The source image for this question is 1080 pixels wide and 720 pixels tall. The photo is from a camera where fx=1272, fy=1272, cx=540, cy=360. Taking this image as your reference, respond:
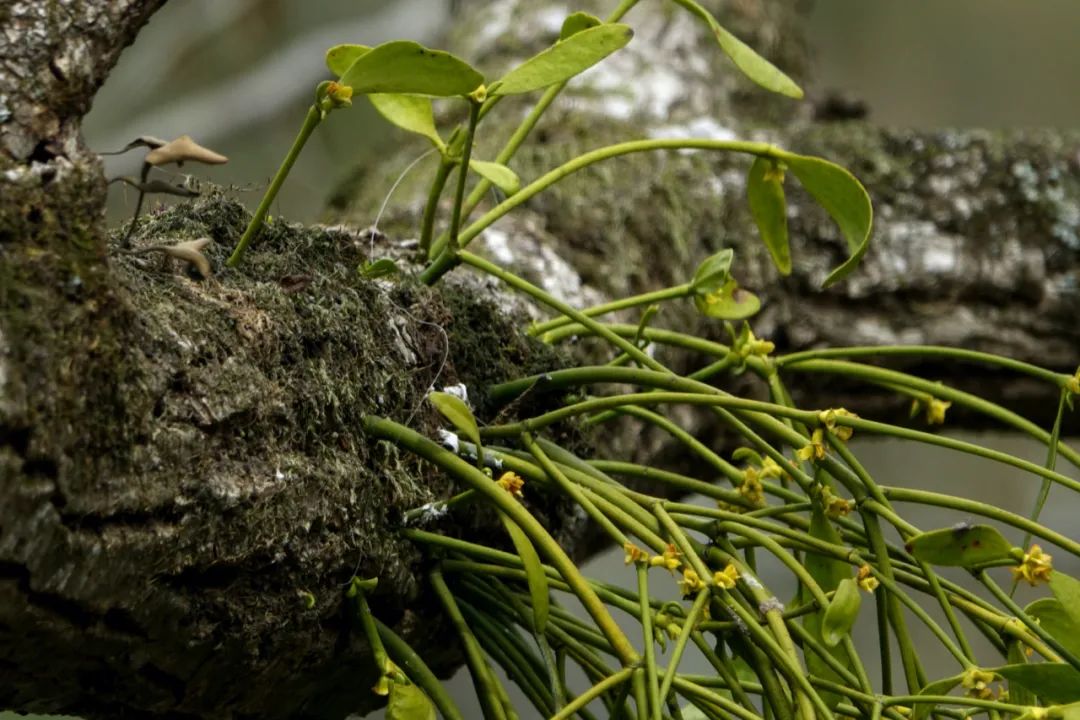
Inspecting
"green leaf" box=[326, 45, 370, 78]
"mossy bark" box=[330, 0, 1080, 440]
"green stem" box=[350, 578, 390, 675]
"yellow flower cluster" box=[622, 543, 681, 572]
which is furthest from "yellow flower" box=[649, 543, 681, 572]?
"mossy bark" box=[330, 0, 1080, 440]

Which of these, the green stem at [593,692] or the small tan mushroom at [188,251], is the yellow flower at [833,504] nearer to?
the green stem at [593,692]

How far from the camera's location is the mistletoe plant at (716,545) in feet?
1.45

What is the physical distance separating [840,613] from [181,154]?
277 millimetres

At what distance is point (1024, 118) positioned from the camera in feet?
9.85

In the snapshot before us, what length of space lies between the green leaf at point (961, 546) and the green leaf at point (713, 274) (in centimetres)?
15

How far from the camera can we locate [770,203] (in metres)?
0.56

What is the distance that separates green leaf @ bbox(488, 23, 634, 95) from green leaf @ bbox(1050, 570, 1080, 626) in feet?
0.82

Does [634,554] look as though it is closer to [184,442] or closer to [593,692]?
[593,692]

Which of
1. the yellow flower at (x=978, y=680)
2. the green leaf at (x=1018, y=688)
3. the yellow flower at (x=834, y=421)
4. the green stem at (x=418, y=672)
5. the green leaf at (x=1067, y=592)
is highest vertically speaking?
the yellow flower at (x=834, y=421)

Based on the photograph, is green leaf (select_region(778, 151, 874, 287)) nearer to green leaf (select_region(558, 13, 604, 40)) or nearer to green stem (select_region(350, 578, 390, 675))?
green leaf (select_region(558, 13, 604, 40))

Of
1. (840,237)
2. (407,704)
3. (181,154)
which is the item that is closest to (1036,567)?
(407,704)

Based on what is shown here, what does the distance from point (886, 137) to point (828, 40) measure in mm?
2138

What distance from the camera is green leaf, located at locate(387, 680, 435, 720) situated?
0.45 m

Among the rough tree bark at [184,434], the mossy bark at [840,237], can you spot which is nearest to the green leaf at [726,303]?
the rough tree bark at [184,434]
